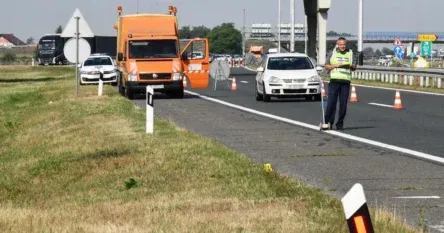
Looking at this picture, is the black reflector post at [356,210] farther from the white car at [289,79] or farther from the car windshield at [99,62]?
the car windshield at [99,62]

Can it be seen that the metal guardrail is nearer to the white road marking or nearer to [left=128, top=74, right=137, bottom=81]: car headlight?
[left=128, top=74, right=137, bottom=81]: car headlight

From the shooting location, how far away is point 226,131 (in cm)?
2091

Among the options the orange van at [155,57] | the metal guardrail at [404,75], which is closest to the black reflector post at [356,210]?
the orange van at [155,57]

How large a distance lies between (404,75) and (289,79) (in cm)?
1628

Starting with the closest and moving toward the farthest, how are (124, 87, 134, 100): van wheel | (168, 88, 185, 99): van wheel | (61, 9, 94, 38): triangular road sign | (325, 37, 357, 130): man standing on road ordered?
(325, 37, 357, 130): man standing on road < (61, 9, 94, 38): triangular road sign < (124, 87, 134, 100): van wheel < (168, 88, 185, 99): van wheel

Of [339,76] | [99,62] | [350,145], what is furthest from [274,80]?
[99,62]

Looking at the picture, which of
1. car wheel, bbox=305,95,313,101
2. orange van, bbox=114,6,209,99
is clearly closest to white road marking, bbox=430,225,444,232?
car wheel, bbox=305,95,313,101

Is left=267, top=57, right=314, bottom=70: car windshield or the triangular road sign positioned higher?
the triangular road sign

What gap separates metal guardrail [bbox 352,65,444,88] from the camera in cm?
4300

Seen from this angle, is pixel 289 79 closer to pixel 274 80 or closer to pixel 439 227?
pixel 274 80

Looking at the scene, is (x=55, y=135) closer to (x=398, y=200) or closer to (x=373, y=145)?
(x=373, y=145)

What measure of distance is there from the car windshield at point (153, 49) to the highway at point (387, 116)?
2.50m

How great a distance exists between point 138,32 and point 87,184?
82.5 feet

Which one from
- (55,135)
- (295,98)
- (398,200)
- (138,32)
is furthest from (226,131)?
(138,32)
